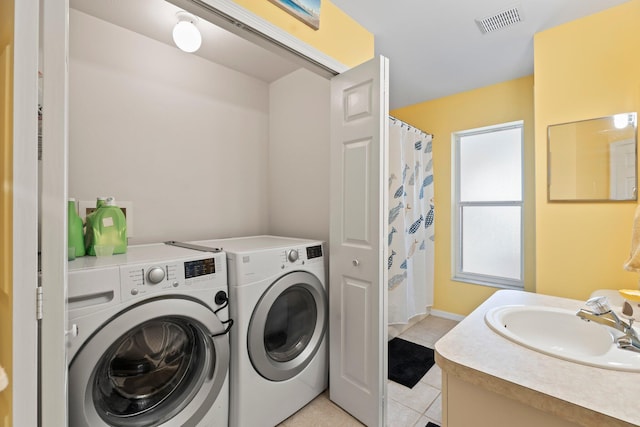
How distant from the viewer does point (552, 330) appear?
1106mm

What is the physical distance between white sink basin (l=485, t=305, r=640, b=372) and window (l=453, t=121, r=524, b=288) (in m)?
1.94

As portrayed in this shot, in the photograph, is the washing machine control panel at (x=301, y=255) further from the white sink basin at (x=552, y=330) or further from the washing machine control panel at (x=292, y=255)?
the white sink basin at (x=552, y=330)

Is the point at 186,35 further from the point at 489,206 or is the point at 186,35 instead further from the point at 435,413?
the point at 489,206

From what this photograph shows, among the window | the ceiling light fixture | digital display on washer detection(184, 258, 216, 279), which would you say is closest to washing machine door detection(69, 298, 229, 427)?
digital display on washer detection(184, 258, 216, 279)

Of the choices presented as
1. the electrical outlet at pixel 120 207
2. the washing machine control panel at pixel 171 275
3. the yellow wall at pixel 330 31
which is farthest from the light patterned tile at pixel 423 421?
the yellow wall at pixel 330 31

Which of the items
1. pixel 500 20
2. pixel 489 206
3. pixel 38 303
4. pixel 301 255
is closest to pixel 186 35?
pixel 301 255

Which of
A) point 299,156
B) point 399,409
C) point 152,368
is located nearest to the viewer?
point 152,368

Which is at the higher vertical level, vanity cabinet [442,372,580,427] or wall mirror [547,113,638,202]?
wall mirror [547,113,638,202]

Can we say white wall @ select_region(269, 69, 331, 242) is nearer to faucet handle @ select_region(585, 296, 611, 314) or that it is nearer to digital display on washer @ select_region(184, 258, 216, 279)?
digital display on washer @ select_region(184, 258, 216, 279)

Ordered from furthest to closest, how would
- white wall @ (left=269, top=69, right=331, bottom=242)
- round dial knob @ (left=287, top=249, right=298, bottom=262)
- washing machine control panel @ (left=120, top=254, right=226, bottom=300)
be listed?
white wall @ (left=269, top=69, right=331, bottom=242) < round dial knob @ (left=287, top=249, right=298, bottom=262) < washing machine control panel @ (left=120, top=254, right=226, bottom=300)

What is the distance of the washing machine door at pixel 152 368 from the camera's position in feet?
3.18

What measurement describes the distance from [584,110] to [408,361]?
7.36ft

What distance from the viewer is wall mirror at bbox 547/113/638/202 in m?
1.76

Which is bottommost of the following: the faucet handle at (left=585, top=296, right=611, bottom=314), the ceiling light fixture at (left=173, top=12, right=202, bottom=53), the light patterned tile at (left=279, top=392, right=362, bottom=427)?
the light patterned tile at (left=279, top=392, right=362, bottom=427)
